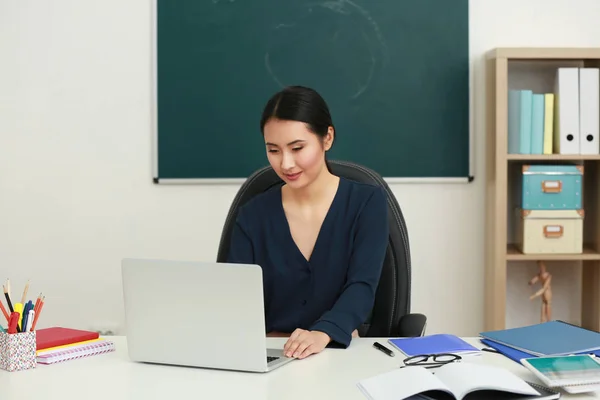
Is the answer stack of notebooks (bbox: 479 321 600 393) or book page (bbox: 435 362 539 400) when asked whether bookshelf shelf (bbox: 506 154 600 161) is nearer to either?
stack of notebooks (bbox: 479 321 600 393)

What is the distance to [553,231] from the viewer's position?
304 cm

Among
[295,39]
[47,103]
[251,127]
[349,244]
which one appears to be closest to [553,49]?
[295,39]

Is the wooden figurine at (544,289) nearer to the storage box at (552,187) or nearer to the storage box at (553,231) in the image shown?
the storage box at (553,231)

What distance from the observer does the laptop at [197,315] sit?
4.66 ft

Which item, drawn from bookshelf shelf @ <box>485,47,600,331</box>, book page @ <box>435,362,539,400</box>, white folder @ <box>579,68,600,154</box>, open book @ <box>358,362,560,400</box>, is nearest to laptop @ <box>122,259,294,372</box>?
open book @ <box>358,362,560,400</box>

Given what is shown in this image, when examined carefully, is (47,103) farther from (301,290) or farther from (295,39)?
(301,290)

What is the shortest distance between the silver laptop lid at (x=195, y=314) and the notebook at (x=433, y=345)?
1.14 ft

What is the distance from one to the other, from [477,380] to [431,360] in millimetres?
272

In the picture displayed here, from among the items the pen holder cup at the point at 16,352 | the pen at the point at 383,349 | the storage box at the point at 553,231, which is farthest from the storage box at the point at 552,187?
the pen holder cup at the point at 16,352

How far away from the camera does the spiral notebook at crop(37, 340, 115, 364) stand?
5.05 feet

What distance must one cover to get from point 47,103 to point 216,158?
2.59 feet

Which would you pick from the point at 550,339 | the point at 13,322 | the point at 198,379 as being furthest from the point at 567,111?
the point at 13,322

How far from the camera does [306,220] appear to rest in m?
2.04

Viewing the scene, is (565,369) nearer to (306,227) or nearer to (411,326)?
(411,326)
